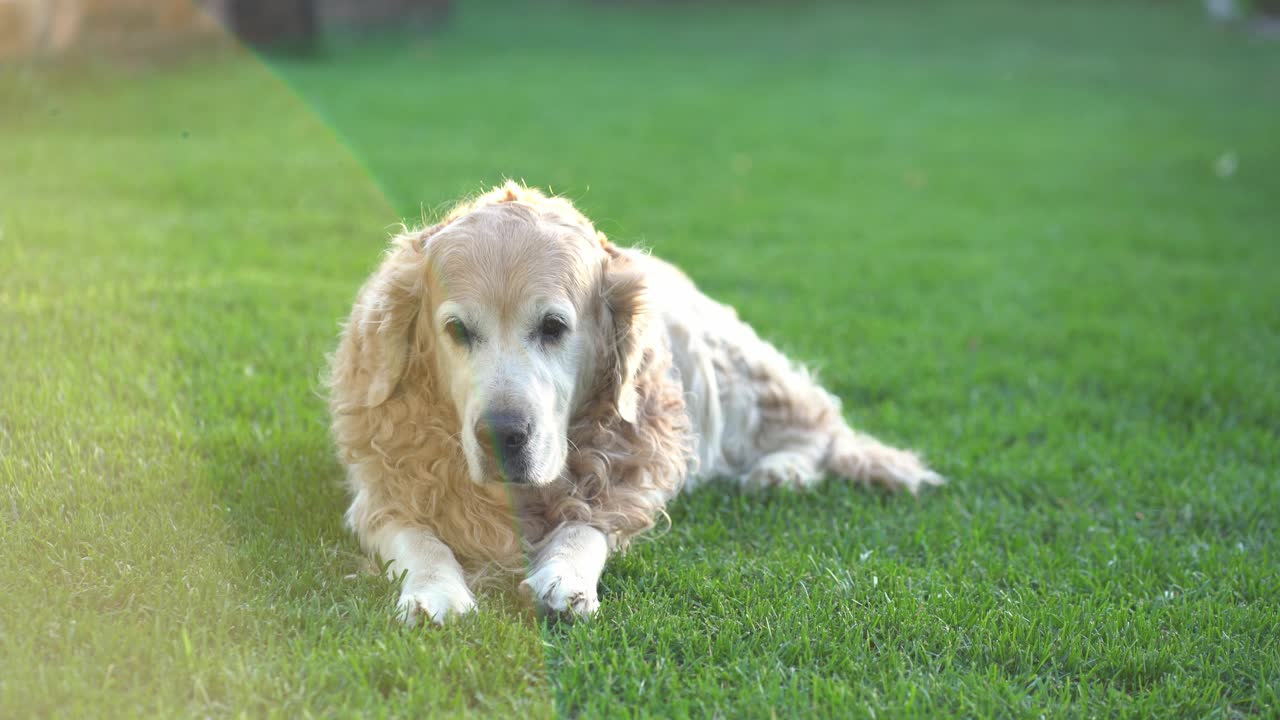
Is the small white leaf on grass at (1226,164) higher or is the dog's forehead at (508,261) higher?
the dog's forehead at (508,261)

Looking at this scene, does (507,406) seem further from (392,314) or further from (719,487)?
(719,487)

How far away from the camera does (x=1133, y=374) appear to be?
21.2ft

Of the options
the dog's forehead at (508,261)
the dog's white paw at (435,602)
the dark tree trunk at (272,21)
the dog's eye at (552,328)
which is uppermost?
the dog's forehead at (508,261)

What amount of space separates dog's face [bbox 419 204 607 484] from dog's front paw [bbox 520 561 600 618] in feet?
0.91

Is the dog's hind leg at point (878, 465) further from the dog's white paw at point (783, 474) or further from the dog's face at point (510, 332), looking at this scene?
the dog's face at point (510, 332)

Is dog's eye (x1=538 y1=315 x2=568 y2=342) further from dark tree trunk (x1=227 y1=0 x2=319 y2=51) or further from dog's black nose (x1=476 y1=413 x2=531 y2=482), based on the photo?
dark tree trunk (x1=227 y1=0 x2=319 y2=51)

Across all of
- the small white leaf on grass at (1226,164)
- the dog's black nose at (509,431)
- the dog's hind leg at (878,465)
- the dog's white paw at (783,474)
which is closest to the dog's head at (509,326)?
the dog's black nose at (509,431)

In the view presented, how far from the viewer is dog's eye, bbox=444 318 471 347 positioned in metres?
3.65

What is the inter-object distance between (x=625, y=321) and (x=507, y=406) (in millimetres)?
695

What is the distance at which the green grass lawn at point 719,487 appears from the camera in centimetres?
326

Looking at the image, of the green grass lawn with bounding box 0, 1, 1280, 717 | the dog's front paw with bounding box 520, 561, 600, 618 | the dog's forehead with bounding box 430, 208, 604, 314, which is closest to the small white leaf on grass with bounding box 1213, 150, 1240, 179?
the green grass lawn with bounding box 0, 1, 1280, 717

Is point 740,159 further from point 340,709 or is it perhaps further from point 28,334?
point 340,709

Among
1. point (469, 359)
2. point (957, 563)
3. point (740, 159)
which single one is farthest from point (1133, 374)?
point (740, 159)

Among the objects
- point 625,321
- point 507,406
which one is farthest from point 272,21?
point 507,406
